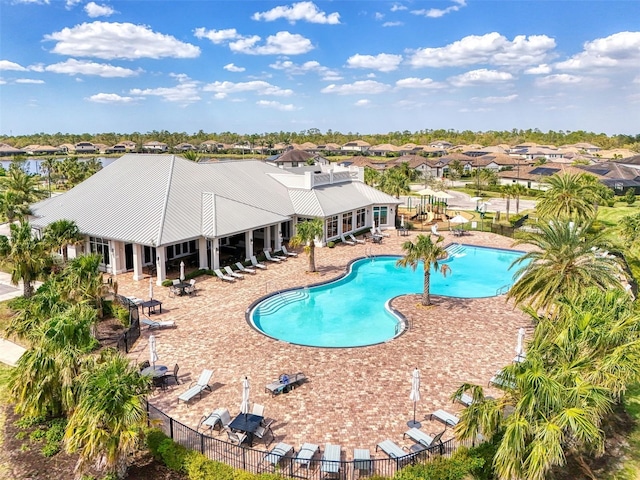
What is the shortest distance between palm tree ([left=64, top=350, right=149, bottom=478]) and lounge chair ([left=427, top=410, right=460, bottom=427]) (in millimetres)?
8861

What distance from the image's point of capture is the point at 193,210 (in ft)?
105

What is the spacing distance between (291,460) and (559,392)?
7.03m

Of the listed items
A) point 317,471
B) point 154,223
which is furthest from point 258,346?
point 154,223

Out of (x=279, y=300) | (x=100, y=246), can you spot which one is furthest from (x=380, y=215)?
(x=100, y=246)

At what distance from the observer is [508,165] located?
4026 inches

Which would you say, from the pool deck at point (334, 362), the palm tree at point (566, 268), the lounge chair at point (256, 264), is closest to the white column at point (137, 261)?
the pool deck at point (334, 362)

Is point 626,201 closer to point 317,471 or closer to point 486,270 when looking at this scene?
point 486,270

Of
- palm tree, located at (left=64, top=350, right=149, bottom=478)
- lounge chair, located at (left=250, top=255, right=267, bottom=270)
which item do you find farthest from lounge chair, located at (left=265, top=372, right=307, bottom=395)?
lounge chair, located at (left=250, top=255, right=267, bottom=270)

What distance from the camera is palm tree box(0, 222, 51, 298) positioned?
2236cm

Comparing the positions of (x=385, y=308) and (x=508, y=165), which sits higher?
(x=508, y=165)

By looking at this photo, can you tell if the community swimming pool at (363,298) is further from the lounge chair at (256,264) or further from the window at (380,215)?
the window at (380,215)

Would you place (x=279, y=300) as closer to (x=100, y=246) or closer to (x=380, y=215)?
(x=100, y=246)

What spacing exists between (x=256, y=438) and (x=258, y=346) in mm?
6519

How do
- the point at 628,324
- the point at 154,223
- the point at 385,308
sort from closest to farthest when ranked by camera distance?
the point at 628,324, the point at 385,308, the point at 154,223
